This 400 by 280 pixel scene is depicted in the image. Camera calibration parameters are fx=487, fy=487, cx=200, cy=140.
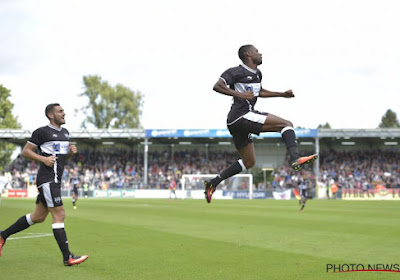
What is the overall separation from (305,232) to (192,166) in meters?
46.9

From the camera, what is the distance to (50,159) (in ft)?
27.1

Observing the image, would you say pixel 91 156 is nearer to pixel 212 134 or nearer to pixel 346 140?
pixel 212 134

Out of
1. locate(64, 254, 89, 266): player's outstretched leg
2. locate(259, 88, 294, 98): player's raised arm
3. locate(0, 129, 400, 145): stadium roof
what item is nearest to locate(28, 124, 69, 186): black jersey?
locate(64, 254, 89, 266): player's outstretched leg

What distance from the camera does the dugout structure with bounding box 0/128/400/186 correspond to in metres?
54.3

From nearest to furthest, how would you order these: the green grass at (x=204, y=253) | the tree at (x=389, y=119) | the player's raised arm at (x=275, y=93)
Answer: the green grass at (x=204, y=253), the player's raised arm at (x=275, y=93), the tree at (x=389, y=119)

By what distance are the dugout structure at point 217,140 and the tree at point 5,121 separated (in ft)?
7.42

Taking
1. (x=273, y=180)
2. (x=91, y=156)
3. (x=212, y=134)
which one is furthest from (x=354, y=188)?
(x=91, y=156)

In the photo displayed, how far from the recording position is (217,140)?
6047 cm

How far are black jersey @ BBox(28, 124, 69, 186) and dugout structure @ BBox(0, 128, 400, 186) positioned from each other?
4585 cm

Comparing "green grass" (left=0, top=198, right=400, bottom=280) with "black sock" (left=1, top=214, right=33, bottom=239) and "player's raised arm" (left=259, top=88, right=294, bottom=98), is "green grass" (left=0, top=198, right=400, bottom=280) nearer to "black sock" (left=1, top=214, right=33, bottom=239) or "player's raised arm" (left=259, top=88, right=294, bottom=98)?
"black sock" (left=1, top=214, right=33, bottom=239)

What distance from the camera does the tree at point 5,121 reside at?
222 feet

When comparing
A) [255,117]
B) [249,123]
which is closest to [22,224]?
[249,123]

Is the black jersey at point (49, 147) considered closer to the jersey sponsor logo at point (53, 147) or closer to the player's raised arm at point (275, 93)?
the jersey sponsor logo at point (53, 147)

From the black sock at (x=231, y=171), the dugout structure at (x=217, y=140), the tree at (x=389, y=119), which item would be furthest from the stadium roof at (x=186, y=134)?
the tree at (x=389, y=119)
